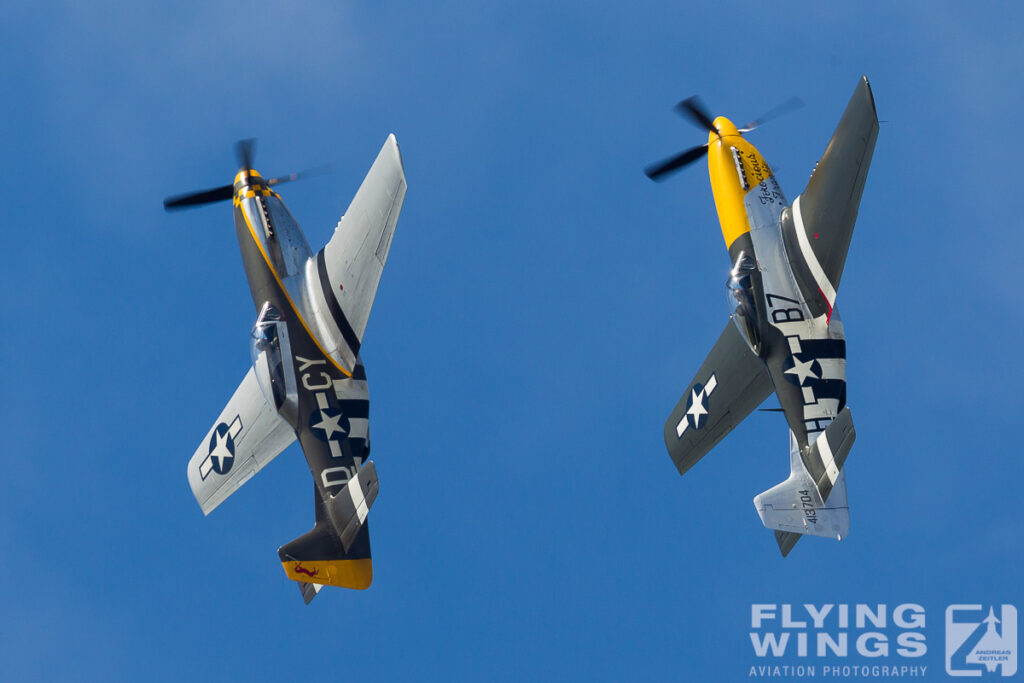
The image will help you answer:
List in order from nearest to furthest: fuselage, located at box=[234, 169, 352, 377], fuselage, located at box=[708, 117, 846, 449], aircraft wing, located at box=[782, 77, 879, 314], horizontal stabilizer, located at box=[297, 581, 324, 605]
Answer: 1. fuselage, located at box=[708, 117, 846, 449]
2. aircraft wing, located at box=[782, 77, 879, 314]
3. horizontal stabilizer, located at box=[297, 581, 324, 605]
4. fuselage, located at box=[234, 169, 352, 377]

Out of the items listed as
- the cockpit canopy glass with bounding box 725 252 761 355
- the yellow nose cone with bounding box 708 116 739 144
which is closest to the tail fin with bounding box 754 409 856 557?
the cockpit canopy glass with bounding box 725 252 761 355

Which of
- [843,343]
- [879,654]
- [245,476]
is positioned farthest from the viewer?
[245,476]

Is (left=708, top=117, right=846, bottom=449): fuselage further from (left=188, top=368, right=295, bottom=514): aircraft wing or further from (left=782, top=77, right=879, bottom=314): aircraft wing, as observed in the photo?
(left=188, top=368, right=295, bottom=514): aircraft wing

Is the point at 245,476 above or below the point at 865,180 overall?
below

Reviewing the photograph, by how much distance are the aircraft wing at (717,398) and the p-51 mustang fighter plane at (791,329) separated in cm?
2

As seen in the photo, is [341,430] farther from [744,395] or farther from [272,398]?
[744,395]

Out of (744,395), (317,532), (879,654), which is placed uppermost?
(744,395)

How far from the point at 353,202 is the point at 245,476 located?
6.00 metres

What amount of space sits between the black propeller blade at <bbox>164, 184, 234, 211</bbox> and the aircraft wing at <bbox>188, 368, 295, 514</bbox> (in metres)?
4.02

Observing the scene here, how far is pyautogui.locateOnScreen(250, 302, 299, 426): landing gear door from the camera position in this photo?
35.2 metres

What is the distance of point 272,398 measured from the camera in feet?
116

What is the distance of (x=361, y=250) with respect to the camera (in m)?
36.8

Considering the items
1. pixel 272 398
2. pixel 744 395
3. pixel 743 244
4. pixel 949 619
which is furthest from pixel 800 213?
pixel 272 398

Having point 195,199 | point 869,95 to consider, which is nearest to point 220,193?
point 195,199
